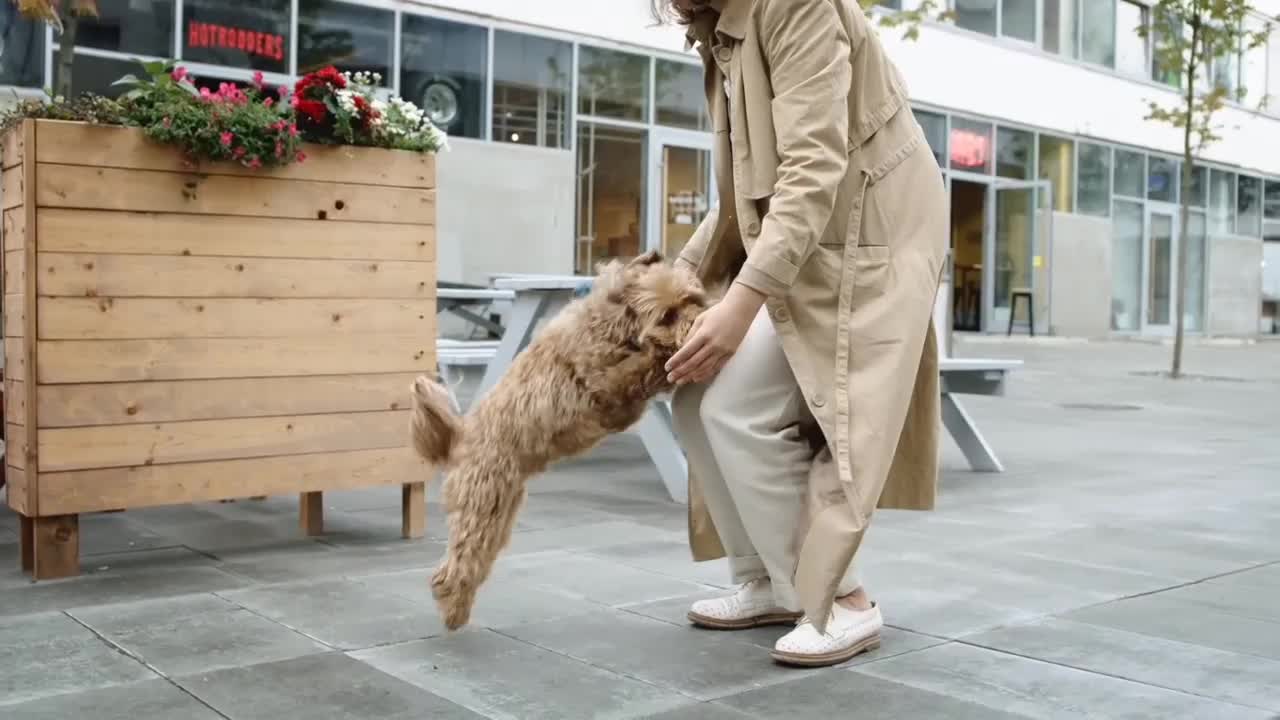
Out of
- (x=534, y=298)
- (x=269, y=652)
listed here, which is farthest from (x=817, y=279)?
(x=534, y=298)

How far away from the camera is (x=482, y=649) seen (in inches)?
123

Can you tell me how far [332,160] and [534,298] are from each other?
7.51 feet

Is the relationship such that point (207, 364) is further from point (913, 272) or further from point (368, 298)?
point (913, 272)

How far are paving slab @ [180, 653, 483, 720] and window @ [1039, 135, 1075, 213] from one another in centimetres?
2185

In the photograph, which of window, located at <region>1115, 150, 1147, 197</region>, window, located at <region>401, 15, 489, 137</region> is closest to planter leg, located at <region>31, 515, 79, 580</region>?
window, located at <region>401, 15, 489, 137</region>

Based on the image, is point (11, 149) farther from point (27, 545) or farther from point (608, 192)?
point (608, 192)

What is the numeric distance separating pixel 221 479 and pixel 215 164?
40.3 inches

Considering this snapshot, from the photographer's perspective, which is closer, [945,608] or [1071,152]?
[945,608]

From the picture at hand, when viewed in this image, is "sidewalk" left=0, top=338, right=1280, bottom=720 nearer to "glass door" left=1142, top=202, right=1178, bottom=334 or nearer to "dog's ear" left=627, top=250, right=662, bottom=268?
"dog's ear" left=627, top=250, right=662, bottom=268

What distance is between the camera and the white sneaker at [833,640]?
9.71ft

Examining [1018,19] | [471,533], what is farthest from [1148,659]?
[1018,19]

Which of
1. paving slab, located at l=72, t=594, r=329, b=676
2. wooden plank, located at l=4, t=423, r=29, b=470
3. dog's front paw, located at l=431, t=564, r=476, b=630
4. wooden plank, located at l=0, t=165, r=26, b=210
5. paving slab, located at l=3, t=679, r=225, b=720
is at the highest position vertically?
wooden plank, located at l=0, t=165, r=26, b=210

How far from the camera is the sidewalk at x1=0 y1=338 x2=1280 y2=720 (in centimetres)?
270

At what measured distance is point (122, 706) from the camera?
2.63 m
